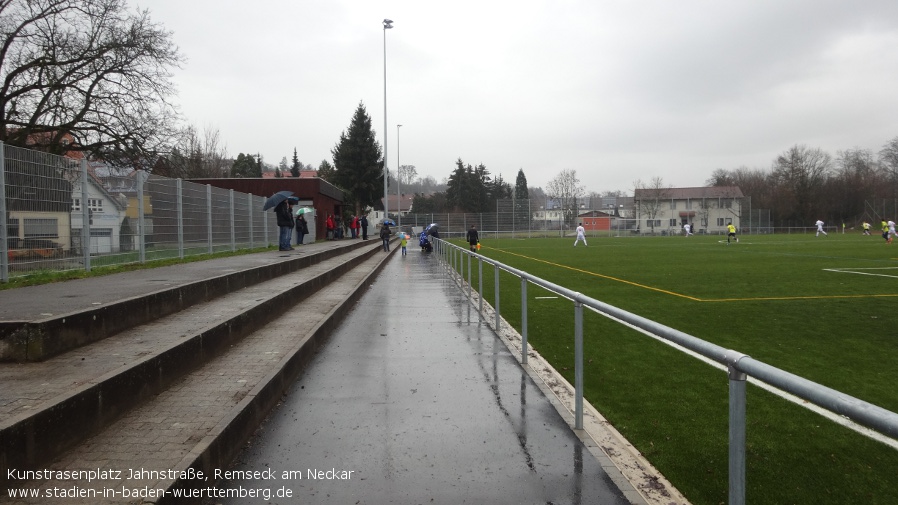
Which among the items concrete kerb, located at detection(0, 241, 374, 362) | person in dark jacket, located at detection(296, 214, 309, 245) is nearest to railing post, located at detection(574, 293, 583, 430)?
concrete kerb, located at detection(0, 241, 374, 362)

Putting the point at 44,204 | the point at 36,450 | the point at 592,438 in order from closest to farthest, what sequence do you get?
the point at 36,450
the point at 592,438
the point at 44,204

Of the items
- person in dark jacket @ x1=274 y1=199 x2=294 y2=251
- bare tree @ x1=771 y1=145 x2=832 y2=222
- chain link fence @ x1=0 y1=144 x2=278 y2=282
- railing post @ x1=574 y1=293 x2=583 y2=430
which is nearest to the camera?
railing post @ x1=574 y1=293 x2=583 y2=430

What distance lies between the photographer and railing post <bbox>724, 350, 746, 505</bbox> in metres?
2.48

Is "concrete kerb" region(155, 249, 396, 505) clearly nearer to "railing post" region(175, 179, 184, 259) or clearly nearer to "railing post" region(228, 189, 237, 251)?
"railing post" region(175, 179, 184, 259)

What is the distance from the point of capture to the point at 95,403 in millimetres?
3900

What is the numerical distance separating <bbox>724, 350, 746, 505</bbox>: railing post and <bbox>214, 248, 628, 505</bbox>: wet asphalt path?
0.98m

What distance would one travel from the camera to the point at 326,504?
10.9 ft

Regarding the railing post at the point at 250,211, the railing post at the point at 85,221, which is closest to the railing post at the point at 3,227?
the railing post at the point at 85,221

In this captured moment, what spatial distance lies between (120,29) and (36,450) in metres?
24.7

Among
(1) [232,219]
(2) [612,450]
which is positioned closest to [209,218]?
(1) [232,219]

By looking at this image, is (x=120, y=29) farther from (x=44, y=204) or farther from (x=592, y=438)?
(x=592, y=438)

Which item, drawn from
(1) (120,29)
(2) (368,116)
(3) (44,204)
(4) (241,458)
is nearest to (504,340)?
(4) (241,458)

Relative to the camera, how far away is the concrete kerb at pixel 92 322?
4848 mm

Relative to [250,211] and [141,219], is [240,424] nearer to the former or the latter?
[141,219]
